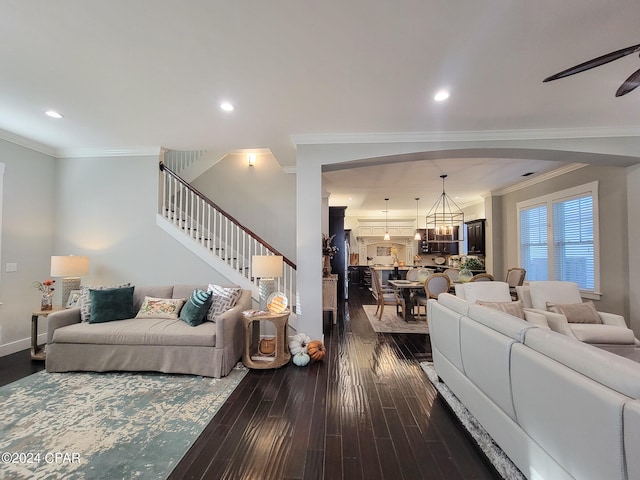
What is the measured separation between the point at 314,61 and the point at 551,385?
8.56ft

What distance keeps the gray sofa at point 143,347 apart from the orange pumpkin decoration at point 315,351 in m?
0.89

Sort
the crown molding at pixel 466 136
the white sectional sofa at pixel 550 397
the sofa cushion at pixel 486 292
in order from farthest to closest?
the crown molding at pixel 466 136 → the sofa cushion at pixel 486 292 → the white sectional sofa at pixel 550 397

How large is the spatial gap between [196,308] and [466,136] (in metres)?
3.95

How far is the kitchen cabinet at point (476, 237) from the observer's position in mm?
7254

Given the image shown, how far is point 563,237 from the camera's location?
512 centimetres

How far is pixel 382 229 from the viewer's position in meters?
10.9

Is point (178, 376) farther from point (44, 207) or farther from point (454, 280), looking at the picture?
point (454, 280)

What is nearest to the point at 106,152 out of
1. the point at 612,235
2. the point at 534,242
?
the point at 612,235

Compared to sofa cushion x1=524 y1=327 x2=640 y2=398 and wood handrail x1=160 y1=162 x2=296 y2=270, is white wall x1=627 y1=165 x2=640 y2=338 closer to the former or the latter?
sofa cushion x1=524 y1=327 x2=640 y2=398

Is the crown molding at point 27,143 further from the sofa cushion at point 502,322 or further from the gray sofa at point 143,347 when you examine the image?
the sofa cushion at point 502,322

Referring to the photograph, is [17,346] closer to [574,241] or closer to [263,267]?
[263,267]

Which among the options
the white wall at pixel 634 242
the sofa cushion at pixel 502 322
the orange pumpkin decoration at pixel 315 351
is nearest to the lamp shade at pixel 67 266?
the orange pumpkin decoration at pixel 315 351

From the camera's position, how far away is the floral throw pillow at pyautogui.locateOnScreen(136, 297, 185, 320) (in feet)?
11.4

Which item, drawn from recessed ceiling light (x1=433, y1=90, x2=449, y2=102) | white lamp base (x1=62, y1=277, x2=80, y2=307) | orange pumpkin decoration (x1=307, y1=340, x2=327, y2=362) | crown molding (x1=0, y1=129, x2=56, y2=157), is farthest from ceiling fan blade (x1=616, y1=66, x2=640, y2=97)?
crown molding (x1=0, y1=129, x2=56, y2=157)
